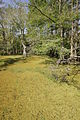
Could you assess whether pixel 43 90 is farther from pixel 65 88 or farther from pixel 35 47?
pixel 35 47

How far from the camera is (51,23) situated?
11.9 metres

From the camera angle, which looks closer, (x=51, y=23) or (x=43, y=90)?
(x=43, y=90)

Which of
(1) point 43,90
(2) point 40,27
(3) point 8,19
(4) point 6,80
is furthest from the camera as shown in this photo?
(3) point 8,19

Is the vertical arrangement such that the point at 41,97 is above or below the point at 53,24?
below

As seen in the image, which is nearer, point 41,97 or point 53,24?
point 41,97

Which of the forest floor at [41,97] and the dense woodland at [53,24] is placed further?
the dense woodland at [53,24]

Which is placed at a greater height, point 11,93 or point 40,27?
point 40,27

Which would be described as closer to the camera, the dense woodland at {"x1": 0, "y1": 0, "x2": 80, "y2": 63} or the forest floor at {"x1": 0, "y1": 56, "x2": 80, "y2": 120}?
the forest floor at {"x1": 0, "y1": 56, "x2": 80, "y2": 120}

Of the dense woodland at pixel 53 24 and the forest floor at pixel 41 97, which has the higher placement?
the dense woodland at pixel 53 24

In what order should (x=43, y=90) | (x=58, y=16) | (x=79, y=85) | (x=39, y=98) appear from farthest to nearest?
(x=58, y=16) < (x=79, y=85) < (x=43, y=90) < (x=39, y=98)

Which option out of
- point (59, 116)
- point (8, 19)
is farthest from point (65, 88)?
point (8, 19)

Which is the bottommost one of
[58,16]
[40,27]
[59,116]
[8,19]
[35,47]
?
[59,116]

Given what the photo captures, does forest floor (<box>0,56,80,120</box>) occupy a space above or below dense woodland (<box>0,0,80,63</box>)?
below

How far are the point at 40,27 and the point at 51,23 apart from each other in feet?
3.67
